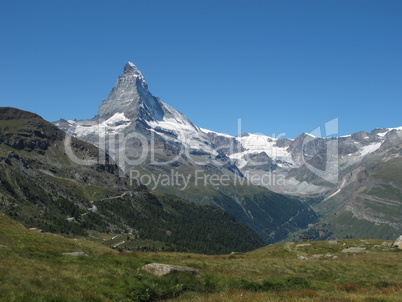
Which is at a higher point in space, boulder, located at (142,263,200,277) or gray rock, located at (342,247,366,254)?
boulder, located at (142,263,200,277)

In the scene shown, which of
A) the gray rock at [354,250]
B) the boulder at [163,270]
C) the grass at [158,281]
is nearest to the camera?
the grass at [158,281]

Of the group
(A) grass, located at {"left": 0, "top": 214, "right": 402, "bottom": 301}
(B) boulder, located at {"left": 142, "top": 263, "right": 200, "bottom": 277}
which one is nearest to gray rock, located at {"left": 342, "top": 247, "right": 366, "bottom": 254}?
(A) grass, located at {"left": 0, "top": 214, "right": 402, "bottom": 301}

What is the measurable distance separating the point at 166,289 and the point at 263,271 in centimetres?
1802

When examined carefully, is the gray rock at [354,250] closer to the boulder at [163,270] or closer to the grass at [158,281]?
the grass at [158,281]

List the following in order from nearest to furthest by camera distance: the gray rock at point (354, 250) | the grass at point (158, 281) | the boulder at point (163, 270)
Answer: the grass at point (158, 281), the boulder at point (163, 270), the gray rock at point (354, 250)

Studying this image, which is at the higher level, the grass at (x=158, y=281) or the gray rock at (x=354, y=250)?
the grass at (x=158, y=281)

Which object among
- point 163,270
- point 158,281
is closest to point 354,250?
point 163,270

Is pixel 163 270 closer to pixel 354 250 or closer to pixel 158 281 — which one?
pixel 158 281

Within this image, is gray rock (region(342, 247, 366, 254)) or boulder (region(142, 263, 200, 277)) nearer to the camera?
boulder (region(142, 263, 200, 277))

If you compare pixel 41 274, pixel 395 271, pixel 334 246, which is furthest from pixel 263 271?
pixel 334 246

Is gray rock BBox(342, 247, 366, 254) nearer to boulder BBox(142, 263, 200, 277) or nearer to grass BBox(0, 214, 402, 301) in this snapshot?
grass BBox(0, 214, 402, 301)

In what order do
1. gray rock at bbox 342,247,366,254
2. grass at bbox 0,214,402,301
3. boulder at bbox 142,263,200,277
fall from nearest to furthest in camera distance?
grass at bbox 0,214,402,301 < boulder at bbox 142,263,200,277 < gray rock at bbox 342,247,366,254

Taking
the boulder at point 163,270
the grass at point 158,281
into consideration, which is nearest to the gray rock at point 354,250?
the grass at point 158,281

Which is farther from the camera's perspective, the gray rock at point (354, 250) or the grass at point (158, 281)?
the gray rock at point (354, 250)
